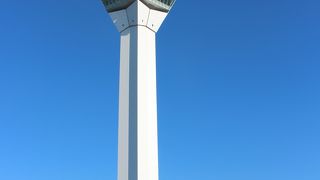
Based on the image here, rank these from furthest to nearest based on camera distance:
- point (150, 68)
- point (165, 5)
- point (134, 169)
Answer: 1. point (165, 5)
2. point (150, 68)
3. point (134, 169)

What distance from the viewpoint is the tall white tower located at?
137ft

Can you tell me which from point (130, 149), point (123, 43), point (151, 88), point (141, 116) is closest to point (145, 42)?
point (123, 43)

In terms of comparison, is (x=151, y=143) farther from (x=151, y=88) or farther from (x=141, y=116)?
(x=151, y=88)

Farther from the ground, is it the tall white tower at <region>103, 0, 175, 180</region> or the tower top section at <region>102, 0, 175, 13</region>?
the tower top section at <region>102, 0, 175, 13</region>

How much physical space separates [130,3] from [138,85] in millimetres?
9937

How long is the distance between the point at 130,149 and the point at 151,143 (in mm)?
2343

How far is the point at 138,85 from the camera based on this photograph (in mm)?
44812

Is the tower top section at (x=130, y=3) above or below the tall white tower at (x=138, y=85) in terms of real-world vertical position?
above

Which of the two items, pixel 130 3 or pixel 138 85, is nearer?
pixel 138 85

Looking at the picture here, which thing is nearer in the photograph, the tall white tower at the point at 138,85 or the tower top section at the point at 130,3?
the tall white tower at the point at 138,85

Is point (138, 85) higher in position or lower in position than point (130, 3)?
lower

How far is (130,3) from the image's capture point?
4881 cm

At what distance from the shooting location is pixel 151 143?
43188 mm

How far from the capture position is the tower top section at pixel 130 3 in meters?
49.2
